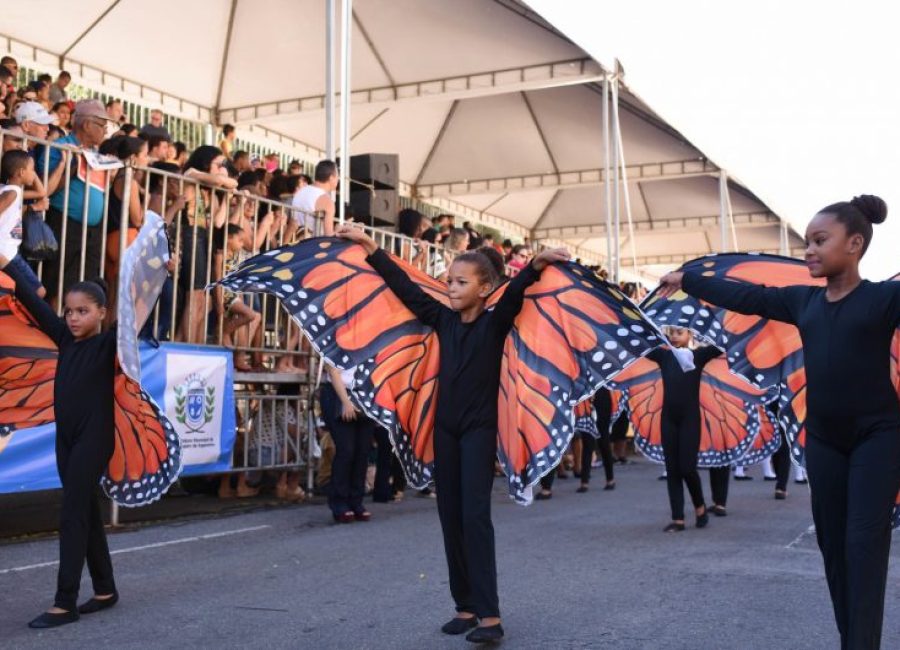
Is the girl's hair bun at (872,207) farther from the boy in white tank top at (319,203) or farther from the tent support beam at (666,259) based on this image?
the tent support beam at (666,259)

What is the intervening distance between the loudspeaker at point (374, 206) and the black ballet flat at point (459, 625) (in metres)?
9.99

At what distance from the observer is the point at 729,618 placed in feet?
18.5

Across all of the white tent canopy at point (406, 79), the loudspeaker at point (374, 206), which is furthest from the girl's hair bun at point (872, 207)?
the white tent canopy at point (406, 79)

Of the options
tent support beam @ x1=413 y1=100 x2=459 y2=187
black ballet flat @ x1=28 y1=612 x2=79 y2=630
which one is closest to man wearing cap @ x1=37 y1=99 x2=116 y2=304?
black ballet flat @ x1=28 y1=612 x2=79 y2=630

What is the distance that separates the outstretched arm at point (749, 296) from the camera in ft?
15.1

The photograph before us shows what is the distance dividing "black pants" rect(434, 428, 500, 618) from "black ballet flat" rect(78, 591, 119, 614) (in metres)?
2.04

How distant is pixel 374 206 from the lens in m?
15.1

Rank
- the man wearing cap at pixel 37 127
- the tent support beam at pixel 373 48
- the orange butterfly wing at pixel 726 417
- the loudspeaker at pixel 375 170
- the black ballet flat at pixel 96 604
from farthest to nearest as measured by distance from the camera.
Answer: the tent support beam at pixel 373 48 < the loudspeaker at pixel 375 170 < the orange butterfly wing at pixel 726 417 < the man wearing cap at pixel 37 127 < the black ballet flat at pixel 96 604

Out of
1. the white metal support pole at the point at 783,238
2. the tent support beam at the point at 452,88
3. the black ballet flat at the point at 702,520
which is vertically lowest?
the black ballet flat at the point at 702,520

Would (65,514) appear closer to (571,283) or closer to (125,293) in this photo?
(125,293)

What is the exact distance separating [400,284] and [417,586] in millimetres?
2169

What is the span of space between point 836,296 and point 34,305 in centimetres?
424

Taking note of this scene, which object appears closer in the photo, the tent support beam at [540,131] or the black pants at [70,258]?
the black pants at [70,258]

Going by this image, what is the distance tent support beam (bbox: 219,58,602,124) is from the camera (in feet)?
55.3
